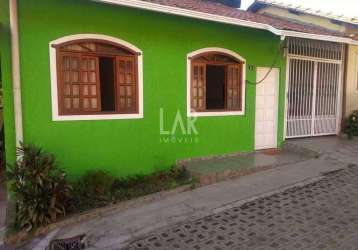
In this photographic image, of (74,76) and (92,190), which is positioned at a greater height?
(74,76)

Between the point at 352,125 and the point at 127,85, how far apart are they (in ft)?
22.7

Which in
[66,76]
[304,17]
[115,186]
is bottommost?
[115,186]

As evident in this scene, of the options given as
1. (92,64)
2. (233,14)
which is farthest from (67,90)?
(233,14)

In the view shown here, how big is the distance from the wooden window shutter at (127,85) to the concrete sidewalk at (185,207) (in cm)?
203

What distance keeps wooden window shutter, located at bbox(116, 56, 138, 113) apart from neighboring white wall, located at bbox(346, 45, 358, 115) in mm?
6800

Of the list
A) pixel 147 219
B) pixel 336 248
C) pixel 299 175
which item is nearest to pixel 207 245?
pixel 147 219

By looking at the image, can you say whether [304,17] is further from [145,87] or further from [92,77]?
[92,77]

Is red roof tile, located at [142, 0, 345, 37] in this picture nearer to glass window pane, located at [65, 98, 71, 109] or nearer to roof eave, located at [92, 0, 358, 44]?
roof eave, located at [92, 0, 358, 44]

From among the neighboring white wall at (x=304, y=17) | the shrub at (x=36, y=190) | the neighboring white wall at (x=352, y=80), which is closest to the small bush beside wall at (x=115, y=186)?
the shrub at (x=36, y=190)

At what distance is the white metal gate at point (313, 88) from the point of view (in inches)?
316

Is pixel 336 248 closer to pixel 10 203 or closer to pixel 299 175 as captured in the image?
pixel 299 175

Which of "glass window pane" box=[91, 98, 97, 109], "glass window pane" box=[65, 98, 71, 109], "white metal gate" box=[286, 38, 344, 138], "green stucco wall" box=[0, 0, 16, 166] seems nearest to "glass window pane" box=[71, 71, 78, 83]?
"glass window pane" box=[65, 98, 71, 109]

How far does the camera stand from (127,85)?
19.2 ft

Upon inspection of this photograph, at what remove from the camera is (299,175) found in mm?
5918
